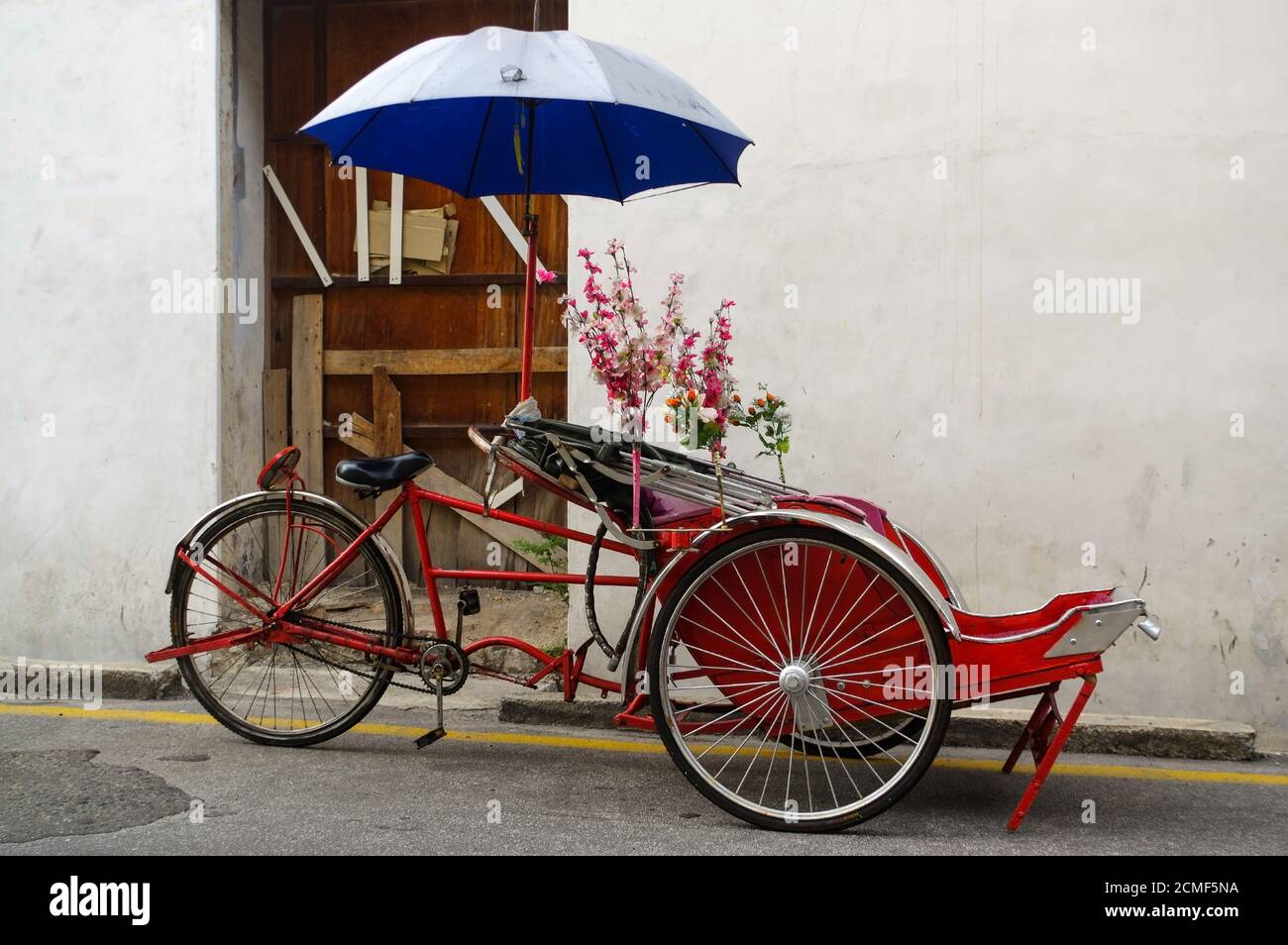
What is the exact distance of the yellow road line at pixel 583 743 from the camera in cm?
446

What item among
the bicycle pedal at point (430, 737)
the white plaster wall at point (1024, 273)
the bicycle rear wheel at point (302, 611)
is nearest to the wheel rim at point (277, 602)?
the bicycle rear wheel at point (302, 611)

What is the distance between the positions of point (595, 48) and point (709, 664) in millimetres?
2031

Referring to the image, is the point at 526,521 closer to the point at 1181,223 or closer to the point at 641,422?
the point at 641,422

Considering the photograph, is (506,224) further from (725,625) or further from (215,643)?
(725,625)

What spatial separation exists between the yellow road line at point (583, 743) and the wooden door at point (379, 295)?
164 cm

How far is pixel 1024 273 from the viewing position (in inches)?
201

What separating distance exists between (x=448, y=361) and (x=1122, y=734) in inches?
149

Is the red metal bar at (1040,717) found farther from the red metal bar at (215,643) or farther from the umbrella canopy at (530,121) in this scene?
the red metal bar at (215,643)

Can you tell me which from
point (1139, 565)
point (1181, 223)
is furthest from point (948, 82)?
point (1139, 565)

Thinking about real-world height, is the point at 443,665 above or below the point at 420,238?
below

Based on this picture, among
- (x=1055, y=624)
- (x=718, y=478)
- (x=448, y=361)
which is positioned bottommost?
(x=1055, y=624)

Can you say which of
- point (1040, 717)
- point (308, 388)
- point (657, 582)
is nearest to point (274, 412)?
point (308, 388)

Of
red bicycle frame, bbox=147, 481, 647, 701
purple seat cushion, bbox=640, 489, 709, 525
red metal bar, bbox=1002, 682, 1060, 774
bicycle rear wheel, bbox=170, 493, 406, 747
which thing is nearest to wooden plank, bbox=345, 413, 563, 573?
bicycle rear wheel, bbox=170, 493, 406, 747

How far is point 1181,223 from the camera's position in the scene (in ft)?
16.4
